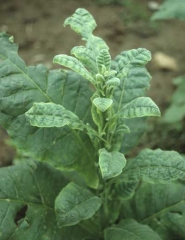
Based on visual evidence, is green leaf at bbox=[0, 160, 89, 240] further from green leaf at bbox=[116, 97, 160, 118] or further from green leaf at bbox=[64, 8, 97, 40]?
green leaf at bbox=[64, 8, 97, 40]

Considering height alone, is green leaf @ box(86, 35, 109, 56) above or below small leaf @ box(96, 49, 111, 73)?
above

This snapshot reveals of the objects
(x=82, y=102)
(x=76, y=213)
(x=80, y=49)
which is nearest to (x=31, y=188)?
(x=76, y=213)

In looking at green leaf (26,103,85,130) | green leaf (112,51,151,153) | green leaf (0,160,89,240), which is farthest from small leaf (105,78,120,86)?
green leaf (0,160,89,240)

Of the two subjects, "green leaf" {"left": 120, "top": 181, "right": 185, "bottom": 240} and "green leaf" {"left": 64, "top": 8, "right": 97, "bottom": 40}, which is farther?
"green leaf" {"left": 120, "top": 181, "right": 185, "bottom": 240}

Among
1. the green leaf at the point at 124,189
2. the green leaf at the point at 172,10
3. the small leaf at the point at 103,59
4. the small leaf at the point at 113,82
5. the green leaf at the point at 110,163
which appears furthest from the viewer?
the green leaf at the point at 172,10

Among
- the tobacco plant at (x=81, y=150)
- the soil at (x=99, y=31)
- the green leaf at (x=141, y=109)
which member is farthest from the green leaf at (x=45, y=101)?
the soil at (x=99, y=31)

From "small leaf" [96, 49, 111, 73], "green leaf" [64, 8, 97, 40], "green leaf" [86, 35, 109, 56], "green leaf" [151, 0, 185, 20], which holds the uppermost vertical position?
"green leaf" [151, 0, 185, 20]

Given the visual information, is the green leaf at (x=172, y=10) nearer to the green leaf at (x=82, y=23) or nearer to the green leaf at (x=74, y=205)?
the green leaf at (x=82, y=23)

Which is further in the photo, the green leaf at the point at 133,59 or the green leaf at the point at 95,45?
the green leaf at the point at 95,45
